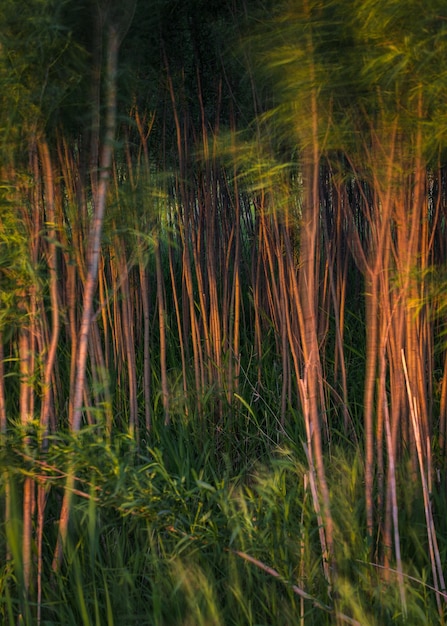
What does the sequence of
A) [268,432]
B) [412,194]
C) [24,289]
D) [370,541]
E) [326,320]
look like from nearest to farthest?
[24,289] < [370,541] < [412,194] < [268,432] < [326,320]

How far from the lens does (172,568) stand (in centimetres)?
170

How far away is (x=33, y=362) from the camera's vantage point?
1708mm

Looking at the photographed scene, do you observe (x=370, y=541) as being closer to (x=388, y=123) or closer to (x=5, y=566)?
(x=5, y=566)

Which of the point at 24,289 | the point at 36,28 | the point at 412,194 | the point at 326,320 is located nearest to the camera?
the point at 36,28

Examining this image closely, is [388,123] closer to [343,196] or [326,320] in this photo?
[343,196]

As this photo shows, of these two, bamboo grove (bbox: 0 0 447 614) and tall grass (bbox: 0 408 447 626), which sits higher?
bamboo grove (bbox: 0 0 447 614)

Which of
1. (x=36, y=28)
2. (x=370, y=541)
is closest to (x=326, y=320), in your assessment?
(x=370, y=541)

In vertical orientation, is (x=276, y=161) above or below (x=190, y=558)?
above

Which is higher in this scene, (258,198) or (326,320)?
(258,198)

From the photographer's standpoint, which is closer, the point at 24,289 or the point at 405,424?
the point at 24,289

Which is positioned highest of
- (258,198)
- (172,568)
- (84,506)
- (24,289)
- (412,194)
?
(258,198)

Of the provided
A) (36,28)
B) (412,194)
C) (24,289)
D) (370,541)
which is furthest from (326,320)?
(36,28)

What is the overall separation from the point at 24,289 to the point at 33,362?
0.76 ft

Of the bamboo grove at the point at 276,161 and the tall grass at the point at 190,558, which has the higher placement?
the bamboo grove at the point at 276,161
